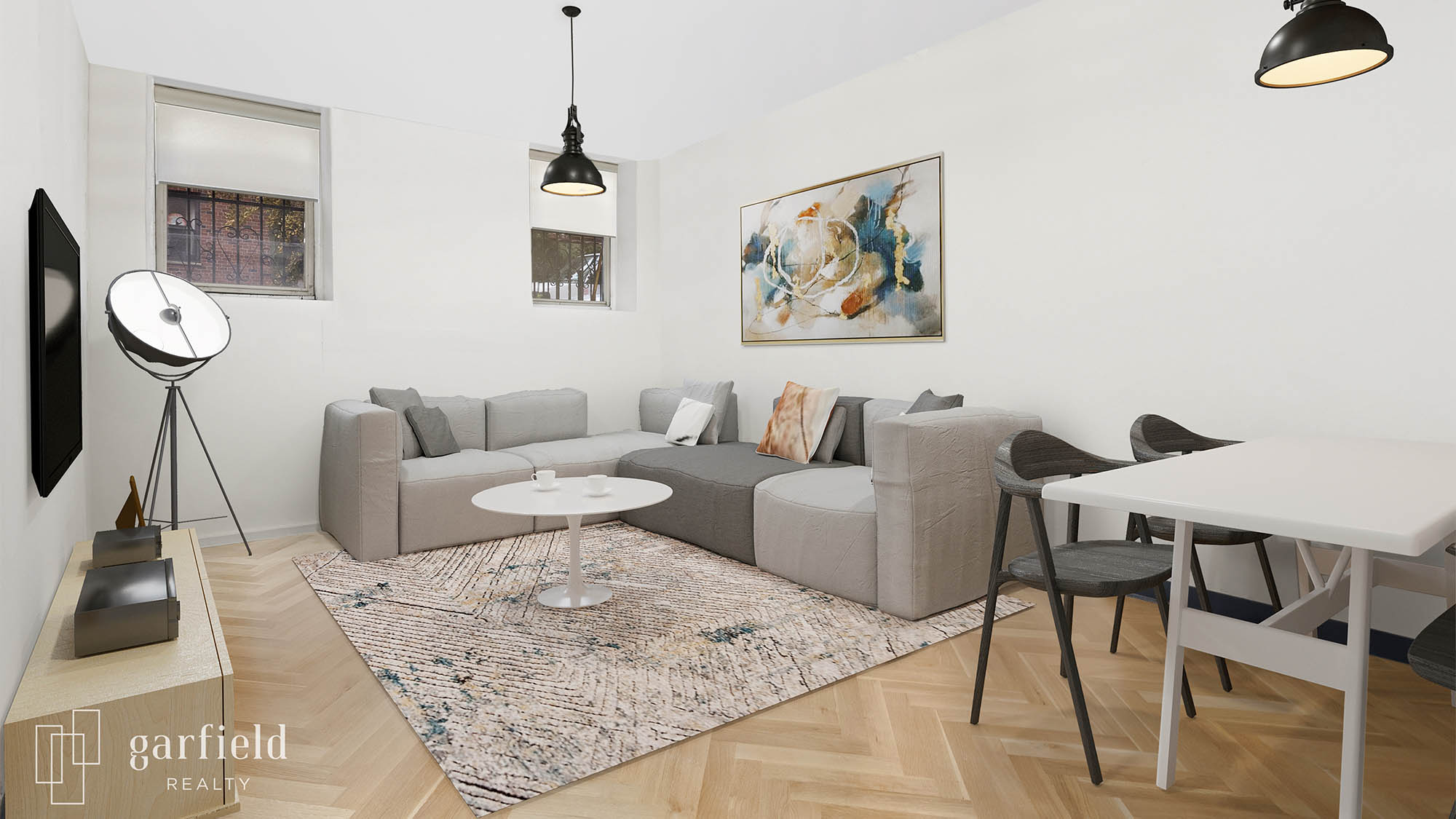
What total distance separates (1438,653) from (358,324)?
195 inches

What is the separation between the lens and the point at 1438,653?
1.26 metres

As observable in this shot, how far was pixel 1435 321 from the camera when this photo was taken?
2.29m

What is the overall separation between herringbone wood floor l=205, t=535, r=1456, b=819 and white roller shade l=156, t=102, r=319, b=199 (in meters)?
3.06

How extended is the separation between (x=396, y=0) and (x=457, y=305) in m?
2.17

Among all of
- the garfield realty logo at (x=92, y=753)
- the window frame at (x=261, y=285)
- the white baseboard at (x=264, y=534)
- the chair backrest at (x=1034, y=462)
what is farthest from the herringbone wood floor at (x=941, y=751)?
the window frame at (x=261, y=285)

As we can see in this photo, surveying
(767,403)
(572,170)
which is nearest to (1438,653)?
(572,170)

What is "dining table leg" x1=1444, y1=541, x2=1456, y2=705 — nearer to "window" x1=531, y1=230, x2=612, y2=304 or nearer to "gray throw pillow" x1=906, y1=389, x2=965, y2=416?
"gray throw pillow" x1=906, y1=389, x2=965, y2=416

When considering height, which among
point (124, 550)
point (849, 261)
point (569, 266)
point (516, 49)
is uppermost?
point (516, 49)

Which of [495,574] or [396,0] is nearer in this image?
[396,0]

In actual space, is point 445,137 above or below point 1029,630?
above

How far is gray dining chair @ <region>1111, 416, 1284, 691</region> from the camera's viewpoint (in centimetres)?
222

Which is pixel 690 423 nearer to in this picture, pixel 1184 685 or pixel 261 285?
pixel 261 285

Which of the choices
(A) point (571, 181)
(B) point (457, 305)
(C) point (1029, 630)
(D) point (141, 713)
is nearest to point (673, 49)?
(A) point (571, 181)

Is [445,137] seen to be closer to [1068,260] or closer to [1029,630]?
[1068,260]
